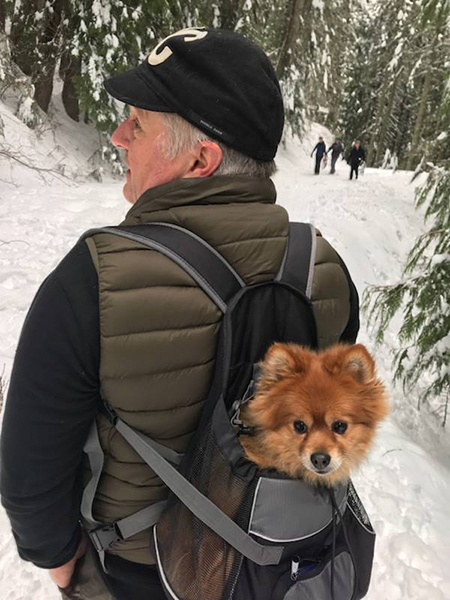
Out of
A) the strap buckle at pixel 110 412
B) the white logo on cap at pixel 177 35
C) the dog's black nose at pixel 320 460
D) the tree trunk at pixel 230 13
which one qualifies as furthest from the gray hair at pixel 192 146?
the tree trunk at pixel 230 13

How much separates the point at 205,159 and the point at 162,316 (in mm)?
550

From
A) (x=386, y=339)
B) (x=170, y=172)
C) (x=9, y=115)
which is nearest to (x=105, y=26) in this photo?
(x=9, y=115)

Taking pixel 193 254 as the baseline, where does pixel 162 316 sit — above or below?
below

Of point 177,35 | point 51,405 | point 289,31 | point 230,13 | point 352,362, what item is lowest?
point 51,405

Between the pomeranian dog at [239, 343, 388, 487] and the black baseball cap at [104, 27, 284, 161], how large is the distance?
72cm

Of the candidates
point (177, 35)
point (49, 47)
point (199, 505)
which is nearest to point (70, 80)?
point (49, 47)

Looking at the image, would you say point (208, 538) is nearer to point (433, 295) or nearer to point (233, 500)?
point (233, 500)

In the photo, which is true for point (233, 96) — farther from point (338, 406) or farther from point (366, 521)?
point (366, 521)

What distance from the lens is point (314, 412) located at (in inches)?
63.1

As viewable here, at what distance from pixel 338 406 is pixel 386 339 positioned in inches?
367

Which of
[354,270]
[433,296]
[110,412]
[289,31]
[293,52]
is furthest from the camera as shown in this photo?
[293,52]

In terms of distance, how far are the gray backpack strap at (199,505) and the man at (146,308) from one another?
0.15 ft

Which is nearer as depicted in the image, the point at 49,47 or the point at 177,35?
the point at 177,35

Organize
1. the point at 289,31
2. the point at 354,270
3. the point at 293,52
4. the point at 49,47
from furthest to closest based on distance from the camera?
1. the point at 293,52
2. the point at 289,31
3. the point at 49,47
4. the point at 354,270
